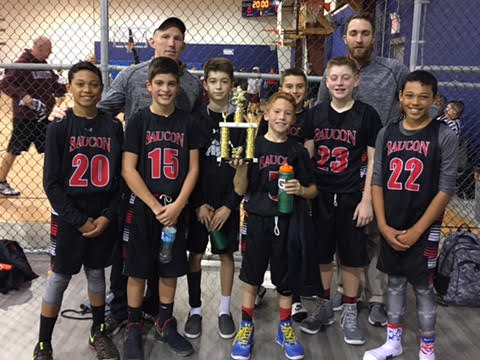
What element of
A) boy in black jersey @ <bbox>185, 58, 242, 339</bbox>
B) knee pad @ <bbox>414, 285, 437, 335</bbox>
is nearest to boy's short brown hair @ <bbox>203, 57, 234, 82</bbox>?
boy in black jersey @ <bbox>185, 58, 242, 339</bbox>

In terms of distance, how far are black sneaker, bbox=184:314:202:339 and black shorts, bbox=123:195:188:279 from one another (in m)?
0.44

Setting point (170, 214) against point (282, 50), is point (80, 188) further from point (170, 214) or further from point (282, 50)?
point (282, 50)

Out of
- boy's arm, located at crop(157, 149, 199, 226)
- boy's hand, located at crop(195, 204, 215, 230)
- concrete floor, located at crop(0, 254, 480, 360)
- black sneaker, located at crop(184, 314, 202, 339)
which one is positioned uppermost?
boy's arm, located at crop(157, 149, 199, 226)

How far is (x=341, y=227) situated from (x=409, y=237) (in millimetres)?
435

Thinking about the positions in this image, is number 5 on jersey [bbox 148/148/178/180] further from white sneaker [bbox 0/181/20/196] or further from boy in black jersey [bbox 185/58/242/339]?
white sneaker [bbox 0/181/20/196]

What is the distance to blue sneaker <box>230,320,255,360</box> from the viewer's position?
8.47 feet

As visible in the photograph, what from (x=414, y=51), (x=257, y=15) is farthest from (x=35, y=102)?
(x=257, y=15)

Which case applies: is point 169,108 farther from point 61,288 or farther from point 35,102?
point 35,102

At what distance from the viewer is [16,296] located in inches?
129

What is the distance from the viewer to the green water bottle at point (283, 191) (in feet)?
7.86

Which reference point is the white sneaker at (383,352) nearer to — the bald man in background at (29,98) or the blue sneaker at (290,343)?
the blue sneaker at (290,343)

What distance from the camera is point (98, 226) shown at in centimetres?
241

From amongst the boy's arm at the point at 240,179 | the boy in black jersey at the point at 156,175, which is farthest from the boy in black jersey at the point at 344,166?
the boy in black jersey at the point at 156,175

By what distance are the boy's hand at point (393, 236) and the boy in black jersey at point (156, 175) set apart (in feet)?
3.46
